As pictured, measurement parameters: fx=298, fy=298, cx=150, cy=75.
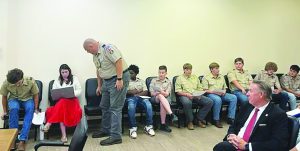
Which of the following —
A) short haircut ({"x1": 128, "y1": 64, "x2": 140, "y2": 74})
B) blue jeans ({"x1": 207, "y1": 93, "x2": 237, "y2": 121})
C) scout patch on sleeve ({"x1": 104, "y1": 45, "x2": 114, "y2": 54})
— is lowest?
blue jeans ({"x1": 207, "y1": 93, "x2": 237, "y2": 121})

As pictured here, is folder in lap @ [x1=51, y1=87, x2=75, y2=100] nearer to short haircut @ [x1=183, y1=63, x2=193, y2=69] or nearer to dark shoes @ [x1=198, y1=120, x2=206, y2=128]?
short haircut @ [x1=183, y1=63, x2=193, y2=69]

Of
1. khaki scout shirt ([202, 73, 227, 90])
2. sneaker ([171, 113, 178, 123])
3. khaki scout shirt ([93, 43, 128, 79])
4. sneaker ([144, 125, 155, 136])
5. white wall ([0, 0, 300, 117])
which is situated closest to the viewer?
khaki scout shirt ([93, 43, 128, 79])

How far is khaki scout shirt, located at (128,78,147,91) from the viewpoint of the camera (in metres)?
4.84

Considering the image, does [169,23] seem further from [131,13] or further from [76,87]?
[76,87]

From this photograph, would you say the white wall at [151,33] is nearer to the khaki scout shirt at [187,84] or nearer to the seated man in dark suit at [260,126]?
the khaki scout shirt at [187,84]

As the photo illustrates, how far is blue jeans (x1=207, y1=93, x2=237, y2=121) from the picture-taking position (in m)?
5.02

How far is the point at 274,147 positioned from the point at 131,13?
3.54 m

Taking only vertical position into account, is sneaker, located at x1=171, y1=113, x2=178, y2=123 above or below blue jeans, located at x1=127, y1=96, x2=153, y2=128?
below

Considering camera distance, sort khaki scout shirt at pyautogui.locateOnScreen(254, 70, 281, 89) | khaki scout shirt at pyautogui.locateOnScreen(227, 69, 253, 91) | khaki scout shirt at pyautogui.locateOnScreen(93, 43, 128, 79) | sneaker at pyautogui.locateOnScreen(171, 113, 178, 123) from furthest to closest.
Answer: khaki scout shirt at pyautogui.locateOnScreen(254, 70, 281, 89) → khaki scout shirt at pyautogui.locateOnScreen(227, 69, 253, 91) → sneaker at pyautogui.locateOnScreen(171, 113, 178, 123) → khaki scout shirt at pyautogui.locateOnScreen(93, 43, 128, 79)

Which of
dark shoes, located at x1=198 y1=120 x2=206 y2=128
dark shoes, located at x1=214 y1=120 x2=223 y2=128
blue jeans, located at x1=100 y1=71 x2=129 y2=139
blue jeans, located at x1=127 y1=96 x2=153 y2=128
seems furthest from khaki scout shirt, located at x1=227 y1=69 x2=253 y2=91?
blue jeans, located at x1=100 y1=71 x2=129 y2=139

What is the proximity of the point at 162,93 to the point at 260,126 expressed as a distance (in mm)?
2540

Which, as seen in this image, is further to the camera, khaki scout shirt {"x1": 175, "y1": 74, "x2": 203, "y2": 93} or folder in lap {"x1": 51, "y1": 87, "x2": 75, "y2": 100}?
khaki scout shirt {"x1": 175, "y1": 74, "x2": 203, "y2": 93}

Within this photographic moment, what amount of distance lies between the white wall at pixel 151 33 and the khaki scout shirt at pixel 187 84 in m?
0.39

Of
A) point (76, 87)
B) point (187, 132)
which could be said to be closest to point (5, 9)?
point (76, 87)
